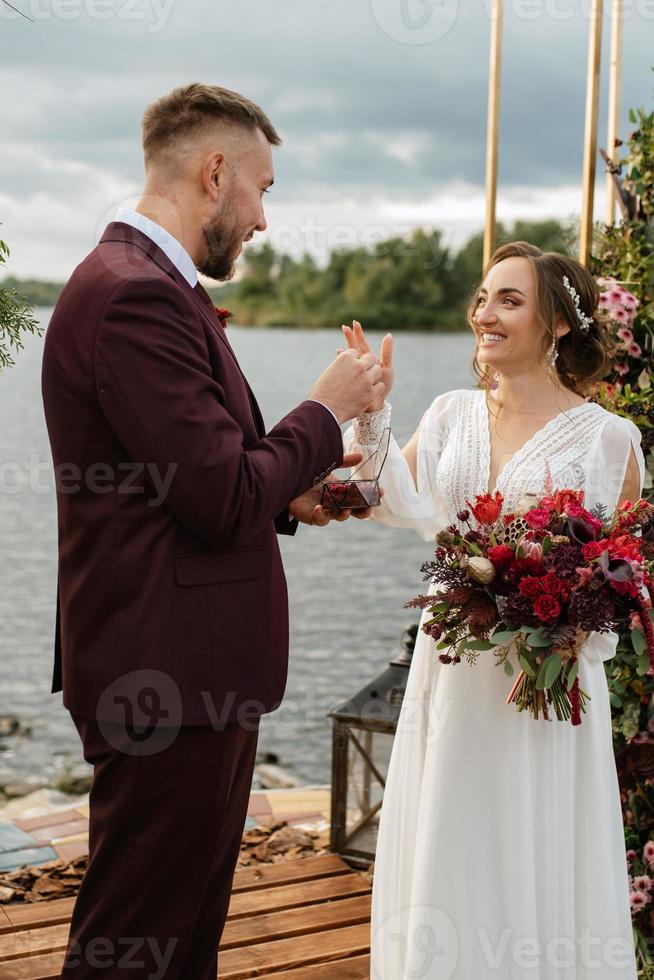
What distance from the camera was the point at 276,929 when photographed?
281 centimetres

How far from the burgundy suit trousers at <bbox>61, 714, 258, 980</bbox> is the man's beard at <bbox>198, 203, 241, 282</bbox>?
748mm

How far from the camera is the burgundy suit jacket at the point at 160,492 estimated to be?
60.6 inches

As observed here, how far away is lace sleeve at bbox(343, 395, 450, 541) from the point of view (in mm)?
2381

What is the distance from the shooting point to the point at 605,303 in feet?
9.51

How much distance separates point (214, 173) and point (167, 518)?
57cm

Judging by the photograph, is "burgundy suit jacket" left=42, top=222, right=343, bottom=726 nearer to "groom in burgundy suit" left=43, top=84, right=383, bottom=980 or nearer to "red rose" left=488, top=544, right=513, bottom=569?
"groom in burgundy suit" left=43, top=84, right=383, bottom=980

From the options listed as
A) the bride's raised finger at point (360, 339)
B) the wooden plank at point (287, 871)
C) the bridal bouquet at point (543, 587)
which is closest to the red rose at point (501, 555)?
the bridal bouquet at point (543, 587)

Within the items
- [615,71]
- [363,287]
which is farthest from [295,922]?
[363,287]

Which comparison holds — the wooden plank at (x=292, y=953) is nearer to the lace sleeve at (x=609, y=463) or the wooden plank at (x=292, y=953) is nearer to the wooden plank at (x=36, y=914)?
the wooden plank at (x=36, y=914)

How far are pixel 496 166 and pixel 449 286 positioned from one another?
9716 millimetres

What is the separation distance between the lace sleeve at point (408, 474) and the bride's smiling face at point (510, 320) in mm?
228

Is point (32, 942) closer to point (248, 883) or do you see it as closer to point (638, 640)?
point (248, 883)

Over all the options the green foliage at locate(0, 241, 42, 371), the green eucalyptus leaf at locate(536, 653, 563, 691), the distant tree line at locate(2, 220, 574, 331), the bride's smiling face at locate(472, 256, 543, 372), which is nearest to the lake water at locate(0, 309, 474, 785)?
the distant tree line at locate(2, 220, 574, 331)

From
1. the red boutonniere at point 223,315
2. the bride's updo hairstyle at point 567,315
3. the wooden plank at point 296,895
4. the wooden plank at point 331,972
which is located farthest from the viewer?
the wooden plank at point 296,895
